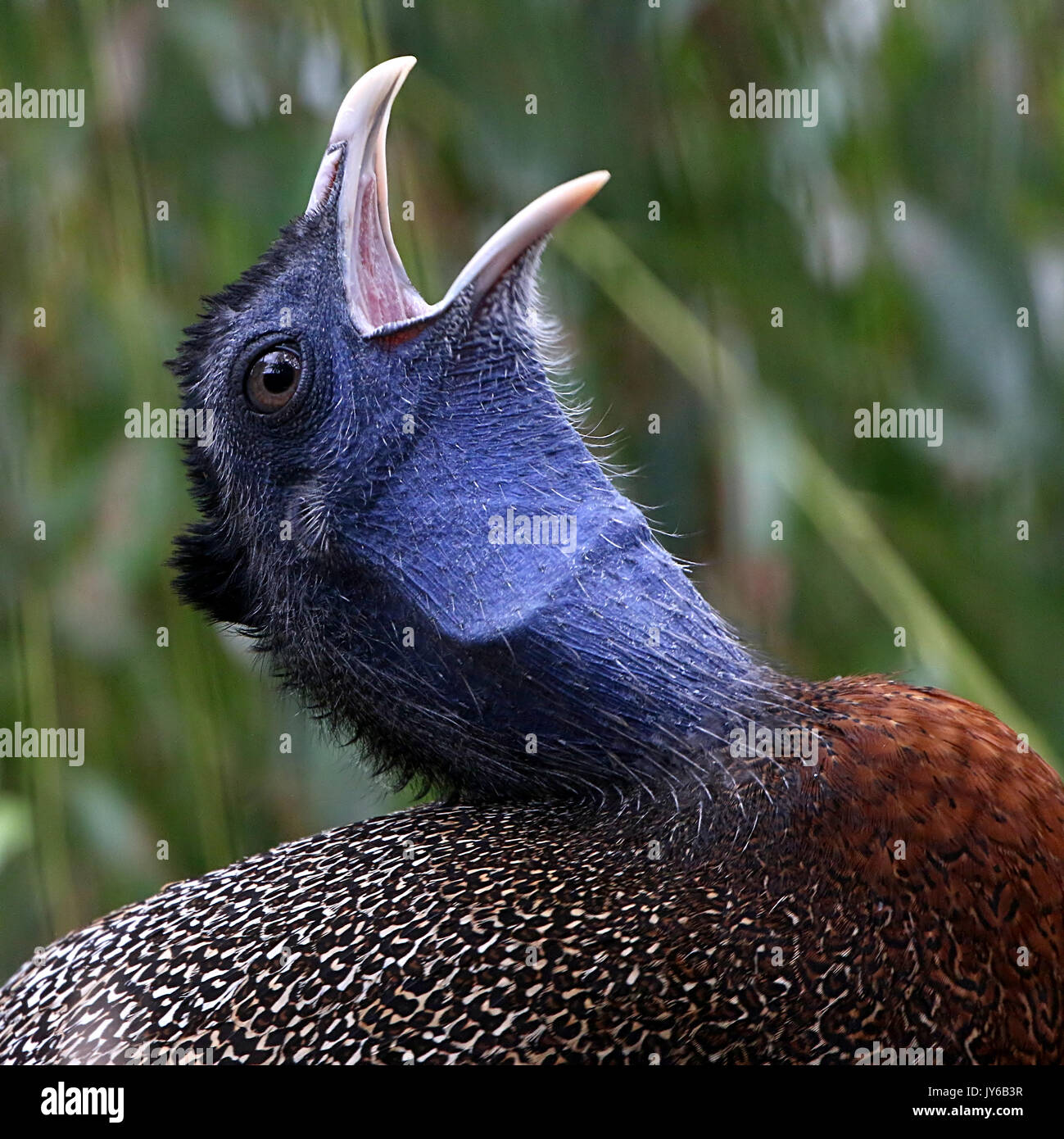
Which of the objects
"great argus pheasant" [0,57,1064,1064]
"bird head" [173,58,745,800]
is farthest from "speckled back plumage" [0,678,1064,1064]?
"bird head" [173,58,745,800]

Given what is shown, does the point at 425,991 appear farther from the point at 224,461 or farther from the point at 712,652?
the point at 224,461

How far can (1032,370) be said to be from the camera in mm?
2377

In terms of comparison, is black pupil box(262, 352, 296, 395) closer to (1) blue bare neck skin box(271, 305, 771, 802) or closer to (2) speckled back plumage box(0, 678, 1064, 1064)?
(1) blue bare neck skin box(271, 305, 771, 802)

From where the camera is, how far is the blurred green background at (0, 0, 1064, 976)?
2.27 metres

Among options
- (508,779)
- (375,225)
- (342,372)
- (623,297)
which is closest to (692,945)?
(508,779)

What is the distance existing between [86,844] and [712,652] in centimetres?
153

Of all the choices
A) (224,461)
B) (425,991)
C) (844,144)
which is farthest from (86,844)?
(844,144)

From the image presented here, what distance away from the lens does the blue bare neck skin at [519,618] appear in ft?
4.50

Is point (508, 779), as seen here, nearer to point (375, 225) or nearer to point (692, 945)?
point (692, 945)

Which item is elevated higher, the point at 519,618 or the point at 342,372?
the point at 342,372

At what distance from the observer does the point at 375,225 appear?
61.0 inches

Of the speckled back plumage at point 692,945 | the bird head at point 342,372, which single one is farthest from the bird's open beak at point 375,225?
the speckled back plumage at point 692,945

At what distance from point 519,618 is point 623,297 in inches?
47.2

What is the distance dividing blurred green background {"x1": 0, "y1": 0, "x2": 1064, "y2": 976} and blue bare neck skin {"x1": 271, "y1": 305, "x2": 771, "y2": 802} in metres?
0.79
